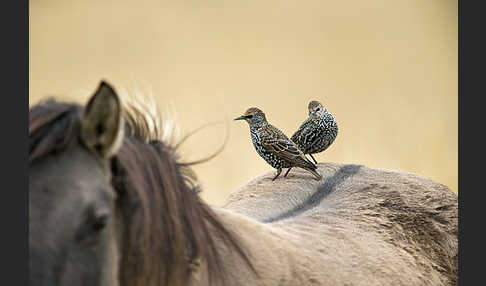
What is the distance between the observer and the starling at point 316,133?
362cm

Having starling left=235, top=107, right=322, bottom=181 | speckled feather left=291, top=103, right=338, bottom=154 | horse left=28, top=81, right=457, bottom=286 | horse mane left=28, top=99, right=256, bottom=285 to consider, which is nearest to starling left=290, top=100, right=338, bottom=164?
speckled feather left=291, top=103, right=338, bottom=154

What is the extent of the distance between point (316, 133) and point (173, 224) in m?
1.83

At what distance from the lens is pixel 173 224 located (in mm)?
1933

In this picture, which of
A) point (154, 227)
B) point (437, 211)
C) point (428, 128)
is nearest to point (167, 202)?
point (154, 227)

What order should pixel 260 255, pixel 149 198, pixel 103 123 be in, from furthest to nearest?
pixel 260 255, pixel 149 198, pixel 103 123

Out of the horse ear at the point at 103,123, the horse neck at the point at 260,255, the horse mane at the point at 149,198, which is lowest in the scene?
the horse neck at the point at 260,255

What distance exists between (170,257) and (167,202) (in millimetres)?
172

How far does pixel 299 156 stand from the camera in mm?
3342

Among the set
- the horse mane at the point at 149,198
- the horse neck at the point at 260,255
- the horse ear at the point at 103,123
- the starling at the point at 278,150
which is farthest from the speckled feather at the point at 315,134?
the horse ear at the point at 103,123

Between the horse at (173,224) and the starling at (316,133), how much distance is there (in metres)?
0.38

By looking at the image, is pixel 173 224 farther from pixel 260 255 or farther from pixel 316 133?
pixel 316 133

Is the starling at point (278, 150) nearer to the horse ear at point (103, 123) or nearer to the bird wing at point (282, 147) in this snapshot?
the bird wing at point (282, 147)

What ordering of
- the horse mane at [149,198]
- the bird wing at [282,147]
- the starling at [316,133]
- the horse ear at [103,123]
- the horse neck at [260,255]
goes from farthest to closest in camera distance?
the starling at [316,133] < the bird wing at [282,147] < the horse neck at [260,255] < the horse mane at [149,198] < the horse ear at [103,123]

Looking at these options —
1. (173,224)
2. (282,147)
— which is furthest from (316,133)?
(173,224)
